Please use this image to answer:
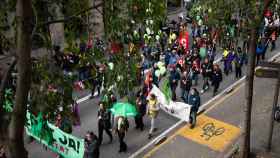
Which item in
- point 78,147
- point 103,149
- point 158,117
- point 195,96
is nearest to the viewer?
point 78,147

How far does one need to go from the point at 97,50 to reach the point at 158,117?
8.84 meters

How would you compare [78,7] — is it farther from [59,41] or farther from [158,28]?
[59,41]

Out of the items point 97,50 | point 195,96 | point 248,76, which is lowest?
point 195,96

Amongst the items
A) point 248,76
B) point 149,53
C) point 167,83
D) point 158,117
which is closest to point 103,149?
point 158,117

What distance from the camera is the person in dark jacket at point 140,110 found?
1488 cm

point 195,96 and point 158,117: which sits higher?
point 195,96

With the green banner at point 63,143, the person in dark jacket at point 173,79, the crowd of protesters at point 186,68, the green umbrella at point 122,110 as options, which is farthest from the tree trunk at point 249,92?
the person in dark jacket at point 173,79

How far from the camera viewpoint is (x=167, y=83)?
1662cm

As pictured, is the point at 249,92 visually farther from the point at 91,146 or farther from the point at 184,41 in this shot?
the point at 184,41

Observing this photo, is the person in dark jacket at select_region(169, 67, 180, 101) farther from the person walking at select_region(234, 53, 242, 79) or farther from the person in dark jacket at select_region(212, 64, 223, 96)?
the person walking at select_region(234, 53, 242, 79)

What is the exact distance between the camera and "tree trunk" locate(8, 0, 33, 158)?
20.9 ft

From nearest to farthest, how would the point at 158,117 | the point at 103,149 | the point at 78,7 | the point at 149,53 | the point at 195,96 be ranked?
1. the point at 78,7
2. the point at 103,149
3. the point at 195,96
4. the point at 158,117
5. the point at 149,53

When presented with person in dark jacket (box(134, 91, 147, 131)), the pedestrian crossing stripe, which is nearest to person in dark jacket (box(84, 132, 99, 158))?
person in dark jacket (box(134, 91, 147, 131))

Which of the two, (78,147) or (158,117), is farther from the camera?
(158,117)
